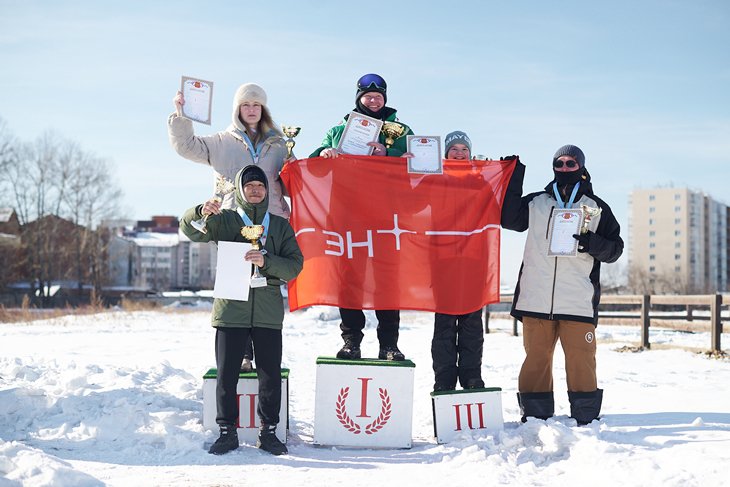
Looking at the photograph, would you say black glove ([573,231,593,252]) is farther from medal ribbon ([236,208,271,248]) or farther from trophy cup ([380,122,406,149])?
medal ribbon ([236,208,271,248])

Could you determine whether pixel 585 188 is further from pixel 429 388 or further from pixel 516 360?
pixel 516 360

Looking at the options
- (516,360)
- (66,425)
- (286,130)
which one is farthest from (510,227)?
(516,360)

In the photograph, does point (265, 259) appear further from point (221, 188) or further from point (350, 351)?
point (350, 351)

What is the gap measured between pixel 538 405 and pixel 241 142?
351cm

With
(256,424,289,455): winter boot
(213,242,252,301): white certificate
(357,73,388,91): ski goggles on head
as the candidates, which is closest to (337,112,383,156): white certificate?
(357,73,388,91): ski goggles on head

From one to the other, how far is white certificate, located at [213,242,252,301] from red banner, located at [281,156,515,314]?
107 centimetres

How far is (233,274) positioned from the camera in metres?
5.58

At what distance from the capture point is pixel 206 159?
255 inches

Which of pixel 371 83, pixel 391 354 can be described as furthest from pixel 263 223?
pixel 371 83

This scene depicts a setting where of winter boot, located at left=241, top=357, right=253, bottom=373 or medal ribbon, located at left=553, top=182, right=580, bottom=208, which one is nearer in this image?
winter boot, located at left=241, top=357, right=253, bottom=373

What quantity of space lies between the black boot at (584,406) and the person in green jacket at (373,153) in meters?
1.58

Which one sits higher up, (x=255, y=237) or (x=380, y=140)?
(x=380, y=140)

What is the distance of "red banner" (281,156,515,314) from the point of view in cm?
665

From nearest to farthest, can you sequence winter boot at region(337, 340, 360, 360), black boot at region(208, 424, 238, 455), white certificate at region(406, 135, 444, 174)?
black boot at region(208, 424, 238, 455) < winter boot at region(337, 340, 360, 360) < white certificate at region(406, 135, 444, 174)
